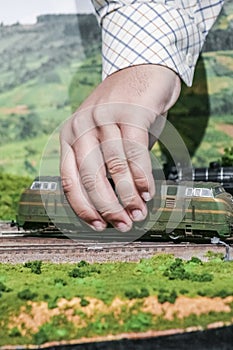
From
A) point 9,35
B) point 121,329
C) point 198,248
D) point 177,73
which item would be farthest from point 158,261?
point 9,35

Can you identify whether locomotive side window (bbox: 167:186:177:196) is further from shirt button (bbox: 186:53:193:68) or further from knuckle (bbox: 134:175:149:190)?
shirt button (bbox: 186:53:193:68)

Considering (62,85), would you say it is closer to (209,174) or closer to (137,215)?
(209,174)

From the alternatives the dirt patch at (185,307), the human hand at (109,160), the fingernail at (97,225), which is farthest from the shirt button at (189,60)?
the dirt patch at (185,307)

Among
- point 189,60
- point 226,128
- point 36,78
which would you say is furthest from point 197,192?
point 36,78

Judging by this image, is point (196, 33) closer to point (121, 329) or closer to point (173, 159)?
point (173, 159)

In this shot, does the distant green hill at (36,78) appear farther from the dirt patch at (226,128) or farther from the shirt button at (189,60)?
the shirt button at (189,60)

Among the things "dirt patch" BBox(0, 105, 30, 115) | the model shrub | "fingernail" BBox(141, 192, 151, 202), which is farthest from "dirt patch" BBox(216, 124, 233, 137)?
the model shrub
